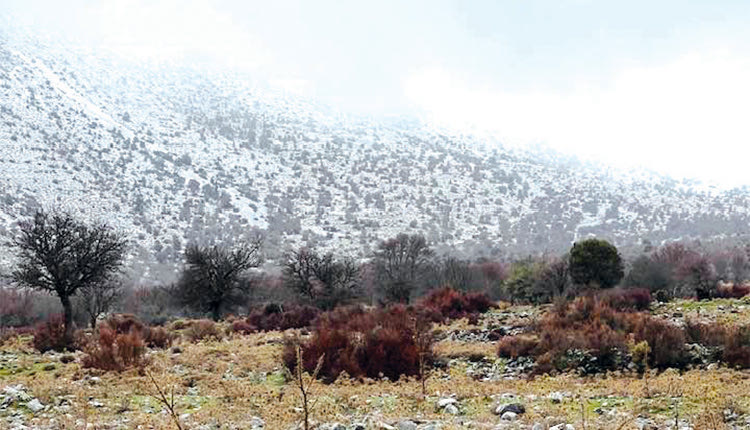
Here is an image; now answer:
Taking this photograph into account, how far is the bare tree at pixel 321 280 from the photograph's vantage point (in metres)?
39.3

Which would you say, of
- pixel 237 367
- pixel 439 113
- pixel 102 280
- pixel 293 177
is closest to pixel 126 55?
pixel 293 177

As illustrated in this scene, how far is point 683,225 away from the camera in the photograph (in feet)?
353

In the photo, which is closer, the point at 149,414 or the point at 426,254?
the point at 149,414

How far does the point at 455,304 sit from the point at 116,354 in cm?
1714

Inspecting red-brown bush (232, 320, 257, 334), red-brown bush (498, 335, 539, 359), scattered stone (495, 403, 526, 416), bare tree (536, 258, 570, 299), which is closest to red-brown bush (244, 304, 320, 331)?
red-brown bush (232, 320, 257, 334)

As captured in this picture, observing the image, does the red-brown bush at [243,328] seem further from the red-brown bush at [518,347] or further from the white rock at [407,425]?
the white rock at [407,425]

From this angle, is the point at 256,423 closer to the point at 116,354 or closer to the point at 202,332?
the point at 116,354

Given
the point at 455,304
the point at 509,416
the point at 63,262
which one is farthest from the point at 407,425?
the point at 63,262

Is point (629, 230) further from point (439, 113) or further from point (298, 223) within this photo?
point (439, 113)

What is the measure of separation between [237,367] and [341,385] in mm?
3839

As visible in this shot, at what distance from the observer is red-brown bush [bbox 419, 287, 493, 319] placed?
27.8 metres

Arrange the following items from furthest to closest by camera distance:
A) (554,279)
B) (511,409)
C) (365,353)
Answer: (554,279) → (365,353) → (511,409)

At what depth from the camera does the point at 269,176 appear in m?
102

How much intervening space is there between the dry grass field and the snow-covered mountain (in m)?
60.7
